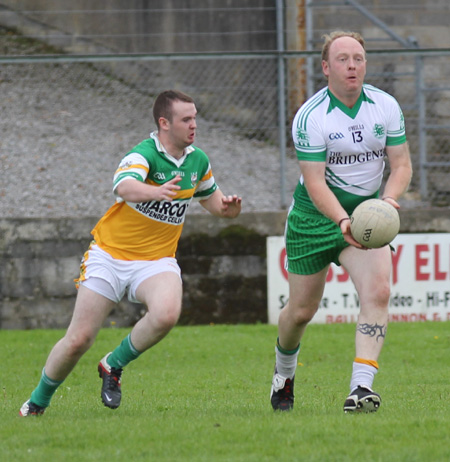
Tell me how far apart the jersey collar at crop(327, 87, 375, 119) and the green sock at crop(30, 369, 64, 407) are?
8.46 feet

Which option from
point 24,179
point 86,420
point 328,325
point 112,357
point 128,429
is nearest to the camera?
point 128,429

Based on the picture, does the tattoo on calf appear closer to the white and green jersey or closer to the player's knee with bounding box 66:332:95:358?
the white and green jersey

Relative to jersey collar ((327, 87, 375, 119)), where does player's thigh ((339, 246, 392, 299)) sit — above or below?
below

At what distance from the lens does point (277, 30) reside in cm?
1547

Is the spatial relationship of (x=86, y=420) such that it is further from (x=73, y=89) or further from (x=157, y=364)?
(x=73, y=89)

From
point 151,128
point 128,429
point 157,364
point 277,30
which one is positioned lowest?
point 157,364

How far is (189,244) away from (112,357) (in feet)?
21.5

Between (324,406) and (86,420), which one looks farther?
(324,406)

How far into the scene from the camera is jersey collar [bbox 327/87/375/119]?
20.8 ft

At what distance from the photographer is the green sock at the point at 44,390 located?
21.5 feet

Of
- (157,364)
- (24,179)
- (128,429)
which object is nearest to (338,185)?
(128,429)

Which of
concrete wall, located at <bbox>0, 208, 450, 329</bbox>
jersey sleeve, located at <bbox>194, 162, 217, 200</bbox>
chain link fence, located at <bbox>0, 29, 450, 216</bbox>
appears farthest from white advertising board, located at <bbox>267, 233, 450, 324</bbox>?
jersey sleeve, located at <bbox>194, 162, 217, 200</bbox>

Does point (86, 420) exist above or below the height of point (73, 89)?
below

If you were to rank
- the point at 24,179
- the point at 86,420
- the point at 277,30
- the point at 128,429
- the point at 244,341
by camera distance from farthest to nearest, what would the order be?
the point at 277,30
the point at 24,179
the point at 244,341
the point at 86,420
the point at 128,429
